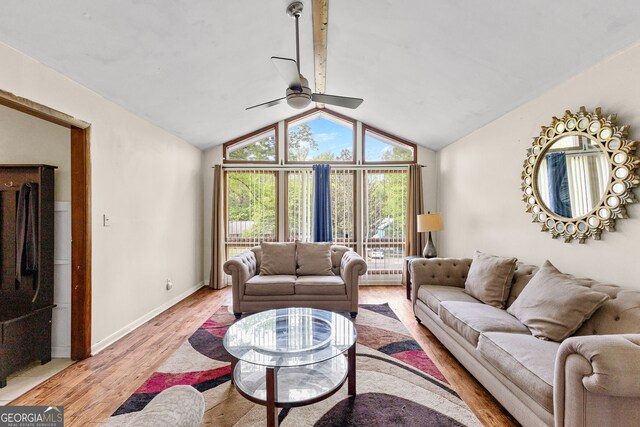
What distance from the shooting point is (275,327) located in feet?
7.89

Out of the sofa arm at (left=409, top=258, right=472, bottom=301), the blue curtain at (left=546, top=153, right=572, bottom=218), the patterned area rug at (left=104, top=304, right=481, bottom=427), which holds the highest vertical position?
the blue curtain at (left=546, top=153, right=572, bottom=218)

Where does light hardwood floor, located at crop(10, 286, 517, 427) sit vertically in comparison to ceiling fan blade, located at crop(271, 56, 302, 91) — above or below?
below

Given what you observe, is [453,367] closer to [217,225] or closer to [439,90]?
[439,90]

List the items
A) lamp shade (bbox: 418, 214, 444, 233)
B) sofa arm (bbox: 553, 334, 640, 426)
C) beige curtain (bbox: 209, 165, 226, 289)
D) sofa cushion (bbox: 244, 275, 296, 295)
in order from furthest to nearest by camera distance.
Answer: beige curtain (bbox: 209, 165, 226, 289) < lamp shade (bbox: 418, 214, 444, 233) < sofa cushion (bbox: 244, 275, 296, 295) < sofa arm (bbox: 553, 334, 640, 426)

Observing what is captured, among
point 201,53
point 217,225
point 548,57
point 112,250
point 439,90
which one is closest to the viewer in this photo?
point 548,57

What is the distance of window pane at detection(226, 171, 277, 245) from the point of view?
17.9 feet

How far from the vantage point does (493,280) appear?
2.79m

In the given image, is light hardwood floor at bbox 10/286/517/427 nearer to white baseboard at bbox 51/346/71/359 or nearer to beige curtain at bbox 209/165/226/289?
white baseboard at bbox 51/346/71/359

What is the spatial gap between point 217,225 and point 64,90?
117 inches

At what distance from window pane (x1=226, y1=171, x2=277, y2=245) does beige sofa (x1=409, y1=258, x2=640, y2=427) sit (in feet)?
10.7

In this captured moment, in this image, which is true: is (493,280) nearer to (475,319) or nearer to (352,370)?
(475,319)

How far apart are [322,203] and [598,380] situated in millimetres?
4301

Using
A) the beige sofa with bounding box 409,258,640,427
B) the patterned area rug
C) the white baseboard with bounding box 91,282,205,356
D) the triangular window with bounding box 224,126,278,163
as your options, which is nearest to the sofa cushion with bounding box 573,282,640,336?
the beige sofa with bounding box 409,258,640,427

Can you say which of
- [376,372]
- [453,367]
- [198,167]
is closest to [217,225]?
[198,167]
